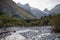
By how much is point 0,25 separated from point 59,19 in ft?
25.7

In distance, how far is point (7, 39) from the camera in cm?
1019

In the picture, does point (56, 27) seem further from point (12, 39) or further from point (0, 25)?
point (0, 25)

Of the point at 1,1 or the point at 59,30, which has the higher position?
the point at 1,1

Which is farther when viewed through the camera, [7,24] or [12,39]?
[7,24]

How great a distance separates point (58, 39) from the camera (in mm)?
9656

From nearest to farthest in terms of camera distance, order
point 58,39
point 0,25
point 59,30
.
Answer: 1. point 58,39
2. point 59,30
3. point 0,25

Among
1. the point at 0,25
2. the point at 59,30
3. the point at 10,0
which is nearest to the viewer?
the point at 59,30

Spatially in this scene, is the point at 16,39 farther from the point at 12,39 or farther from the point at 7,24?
the point at 7,24

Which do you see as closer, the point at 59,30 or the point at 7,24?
the point at 59,30

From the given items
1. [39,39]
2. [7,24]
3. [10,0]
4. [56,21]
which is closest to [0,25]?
[7,24]

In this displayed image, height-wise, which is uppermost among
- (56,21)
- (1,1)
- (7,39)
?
(1,1)

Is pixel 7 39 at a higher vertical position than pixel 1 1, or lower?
lower

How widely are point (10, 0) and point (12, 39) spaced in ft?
132

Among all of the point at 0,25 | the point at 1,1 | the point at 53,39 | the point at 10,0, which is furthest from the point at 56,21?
the point at 10,0
